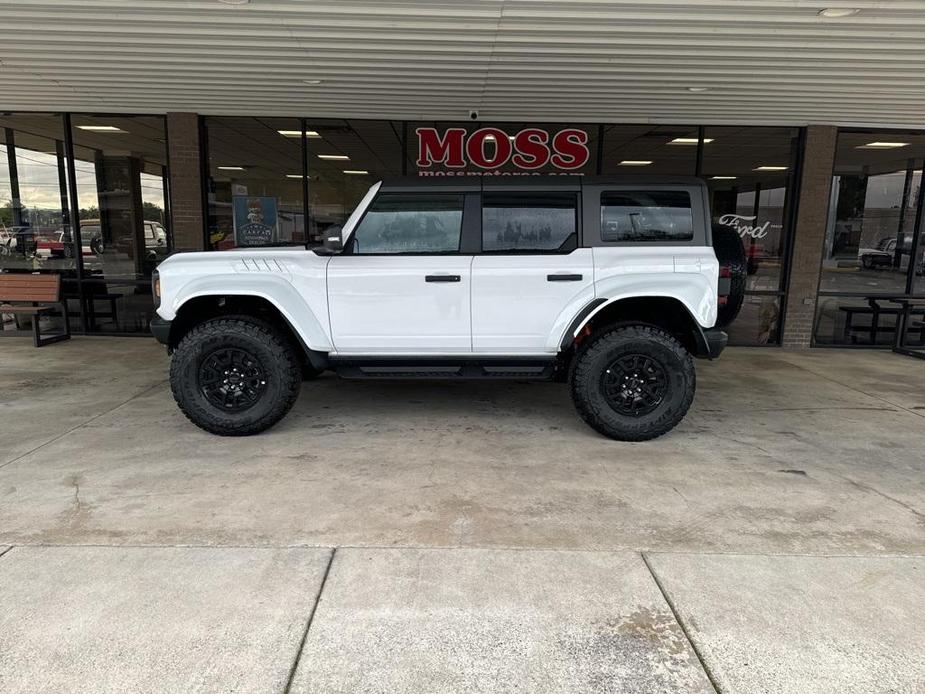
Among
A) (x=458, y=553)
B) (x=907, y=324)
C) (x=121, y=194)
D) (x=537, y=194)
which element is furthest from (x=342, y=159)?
(x=458, y=553)

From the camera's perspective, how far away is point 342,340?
469cm

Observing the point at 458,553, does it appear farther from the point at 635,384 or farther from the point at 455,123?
the point at 455,123

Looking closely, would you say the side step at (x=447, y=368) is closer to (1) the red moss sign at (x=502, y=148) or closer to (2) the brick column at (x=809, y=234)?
(1) the red moss sign at (x=502, y=148)

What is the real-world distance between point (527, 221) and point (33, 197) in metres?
8.30

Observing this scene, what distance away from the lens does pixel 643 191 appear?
4.66m

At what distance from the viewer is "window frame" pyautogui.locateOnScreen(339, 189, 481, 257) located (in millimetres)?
4648

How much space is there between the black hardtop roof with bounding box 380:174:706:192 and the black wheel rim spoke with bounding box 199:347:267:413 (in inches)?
65.4

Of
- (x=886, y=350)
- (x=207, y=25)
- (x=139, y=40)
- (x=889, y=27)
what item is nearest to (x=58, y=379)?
(x=139, y=40)

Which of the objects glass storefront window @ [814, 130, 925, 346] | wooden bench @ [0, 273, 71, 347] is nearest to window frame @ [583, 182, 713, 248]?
glass storefront window @ [814, 130, 925, 346]

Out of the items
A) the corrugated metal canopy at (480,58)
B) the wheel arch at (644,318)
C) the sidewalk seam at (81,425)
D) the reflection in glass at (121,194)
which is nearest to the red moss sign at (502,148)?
the corrugated metal canopy at (480,58)

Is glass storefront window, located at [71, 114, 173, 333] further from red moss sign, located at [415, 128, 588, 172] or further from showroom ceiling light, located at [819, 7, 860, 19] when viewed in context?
showroom ceiling light, located at [819, 7, 860, 19]

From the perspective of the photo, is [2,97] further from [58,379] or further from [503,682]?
[503,682]

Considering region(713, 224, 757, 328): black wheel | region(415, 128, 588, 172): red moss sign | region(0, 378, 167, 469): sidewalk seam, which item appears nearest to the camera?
region(0, 378, 167, 469): sidewalk seam

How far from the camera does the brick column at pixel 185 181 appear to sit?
8227 millimetres
